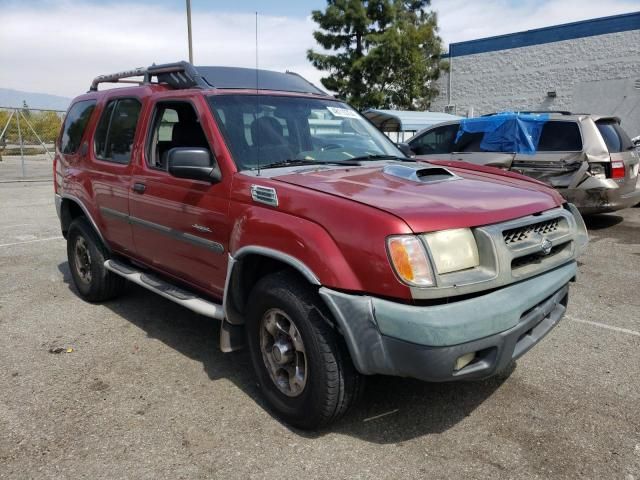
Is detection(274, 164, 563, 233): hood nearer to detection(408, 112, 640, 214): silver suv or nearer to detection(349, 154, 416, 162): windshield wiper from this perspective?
detection(349, 154, 416, 162): windshield wiper

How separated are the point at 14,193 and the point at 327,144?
1263 centimetres

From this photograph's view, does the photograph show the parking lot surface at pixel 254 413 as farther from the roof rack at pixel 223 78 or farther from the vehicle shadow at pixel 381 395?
the roof rack at pixel 223 78

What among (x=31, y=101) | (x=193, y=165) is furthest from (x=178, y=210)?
(x=31, y=101)

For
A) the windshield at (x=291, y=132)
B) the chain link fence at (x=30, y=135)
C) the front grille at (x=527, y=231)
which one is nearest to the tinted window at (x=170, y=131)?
the windshield at (x=291, y=132)

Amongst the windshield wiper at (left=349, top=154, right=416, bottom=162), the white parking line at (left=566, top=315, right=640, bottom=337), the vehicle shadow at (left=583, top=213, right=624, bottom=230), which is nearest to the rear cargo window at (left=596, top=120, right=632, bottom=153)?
the vehicle shadow at (left=583, top=213, right=624, bottom=230)

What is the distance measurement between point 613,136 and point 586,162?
0.78 meters

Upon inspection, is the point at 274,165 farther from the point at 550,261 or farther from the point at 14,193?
the point at 14,193

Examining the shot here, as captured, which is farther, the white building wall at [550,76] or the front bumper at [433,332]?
the white building wall at [550,76]

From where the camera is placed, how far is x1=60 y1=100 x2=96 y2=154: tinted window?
5078mm

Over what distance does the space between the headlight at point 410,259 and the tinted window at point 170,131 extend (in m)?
1.99

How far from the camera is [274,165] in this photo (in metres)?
3.42

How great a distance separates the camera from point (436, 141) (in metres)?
10.0

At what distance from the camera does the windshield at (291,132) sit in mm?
3488

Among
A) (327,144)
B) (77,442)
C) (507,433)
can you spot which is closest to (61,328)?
(77,442)
